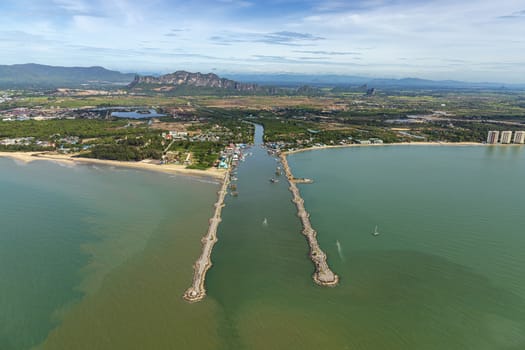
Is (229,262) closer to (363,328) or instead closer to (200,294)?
(200,294)

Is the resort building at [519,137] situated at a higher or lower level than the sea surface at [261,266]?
higher

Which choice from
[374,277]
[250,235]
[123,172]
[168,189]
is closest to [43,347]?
[250,235]

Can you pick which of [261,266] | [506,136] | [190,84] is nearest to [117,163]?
[261,266]

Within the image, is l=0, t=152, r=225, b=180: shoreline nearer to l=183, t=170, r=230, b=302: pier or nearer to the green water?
the green water

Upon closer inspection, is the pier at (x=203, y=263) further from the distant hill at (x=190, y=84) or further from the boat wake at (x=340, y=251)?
the distant hill at (x=190, y=84)

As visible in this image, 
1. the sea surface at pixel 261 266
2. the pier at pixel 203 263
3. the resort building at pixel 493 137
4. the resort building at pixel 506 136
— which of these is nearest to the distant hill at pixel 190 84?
the resort building at pixel 493 137

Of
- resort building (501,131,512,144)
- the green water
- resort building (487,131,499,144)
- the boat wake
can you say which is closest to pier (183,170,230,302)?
the green water
